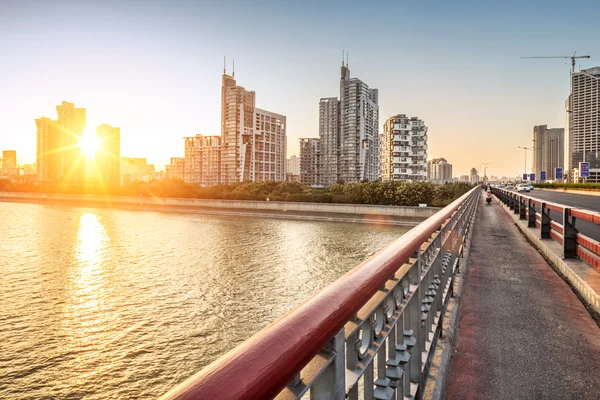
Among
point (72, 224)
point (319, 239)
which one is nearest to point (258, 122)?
point (72, 224)

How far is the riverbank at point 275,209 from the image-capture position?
37.7m

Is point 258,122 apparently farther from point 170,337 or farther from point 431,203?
point 170,337

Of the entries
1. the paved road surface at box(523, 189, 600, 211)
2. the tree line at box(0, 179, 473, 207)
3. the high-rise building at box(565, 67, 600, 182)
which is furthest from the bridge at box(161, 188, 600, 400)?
the high-rise building at box(565, 67, 600, 182)

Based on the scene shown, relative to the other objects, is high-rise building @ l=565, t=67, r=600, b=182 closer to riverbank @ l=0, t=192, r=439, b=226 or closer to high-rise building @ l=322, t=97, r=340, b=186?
riverbank @ l=0, t=192, r=439, b=226

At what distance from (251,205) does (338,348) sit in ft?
157

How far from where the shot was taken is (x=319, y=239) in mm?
27250

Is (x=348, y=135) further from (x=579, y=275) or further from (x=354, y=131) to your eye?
(x=579, y=275)

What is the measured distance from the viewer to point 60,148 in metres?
160

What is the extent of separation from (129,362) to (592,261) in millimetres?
8873

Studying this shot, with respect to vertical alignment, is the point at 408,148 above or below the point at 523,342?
above

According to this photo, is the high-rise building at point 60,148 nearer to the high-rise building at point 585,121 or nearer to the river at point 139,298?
the river at point 139,298

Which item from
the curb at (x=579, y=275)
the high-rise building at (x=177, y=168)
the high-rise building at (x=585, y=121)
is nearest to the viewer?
the curb at (x=579, y=275)

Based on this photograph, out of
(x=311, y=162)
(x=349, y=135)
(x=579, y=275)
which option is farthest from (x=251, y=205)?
(x=311, y=162)

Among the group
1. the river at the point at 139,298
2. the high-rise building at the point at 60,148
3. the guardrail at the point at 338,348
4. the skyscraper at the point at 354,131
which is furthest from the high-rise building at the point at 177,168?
the guardrail at the point at 338,348
